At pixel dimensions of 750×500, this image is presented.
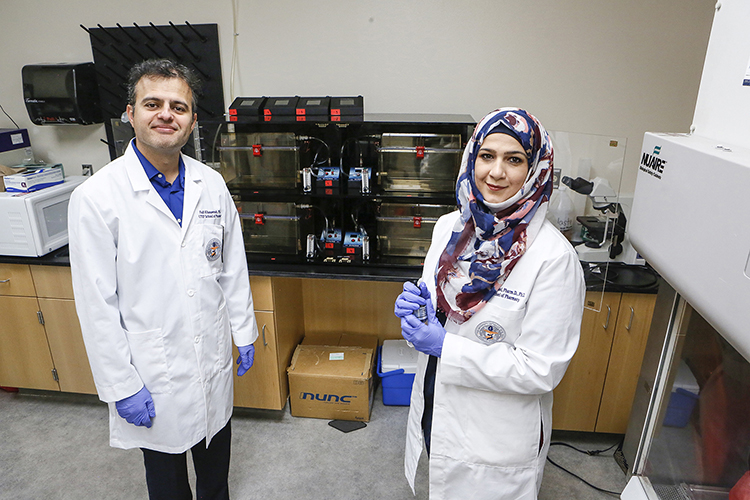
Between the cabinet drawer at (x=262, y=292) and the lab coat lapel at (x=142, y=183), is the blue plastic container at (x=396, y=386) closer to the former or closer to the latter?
the cabinet drawer at (x=262, y=292)

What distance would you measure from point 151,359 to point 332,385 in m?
1.10

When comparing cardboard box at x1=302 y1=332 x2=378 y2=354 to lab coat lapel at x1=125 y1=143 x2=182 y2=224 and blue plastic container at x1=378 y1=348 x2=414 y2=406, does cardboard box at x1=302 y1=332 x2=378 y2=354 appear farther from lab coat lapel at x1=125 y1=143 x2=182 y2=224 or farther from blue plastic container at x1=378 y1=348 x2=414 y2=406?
lab coat lapel at x1=125 y1=143 x2=182 y2=224

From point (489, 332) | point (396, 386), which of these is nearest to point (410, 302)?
point (489, 332)

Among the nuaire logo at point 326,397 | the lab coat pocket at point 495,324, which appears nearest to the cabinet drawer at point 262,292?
the nuaire logo at point 326,397

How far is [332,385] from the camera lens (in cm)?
241

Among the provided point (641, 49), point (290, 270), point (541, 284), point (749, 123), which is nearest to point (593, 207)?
point (541, 284)

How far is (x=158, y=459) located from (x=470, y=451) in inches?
41.1

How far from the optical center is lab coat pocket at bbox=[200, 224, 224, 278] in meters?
1.55

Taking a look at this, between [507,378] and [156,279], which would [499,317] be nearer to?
[507,378]

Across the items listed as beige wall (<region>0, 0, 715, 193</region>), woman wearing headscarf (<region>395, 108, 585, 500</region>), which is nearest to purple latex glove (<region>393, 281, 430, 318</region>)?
woman wearing headscarf (<region>395, 108, 585, 500</region>)

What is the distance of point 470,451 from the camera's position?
4.36ft

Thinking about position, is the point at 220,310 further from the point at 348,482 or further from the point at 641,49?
the point at 641,49

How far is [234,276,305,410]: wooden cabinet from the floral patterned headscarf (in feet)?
3.82

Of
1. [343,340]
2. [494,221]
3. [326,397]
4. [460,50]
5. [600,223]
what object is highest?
[460,50]
